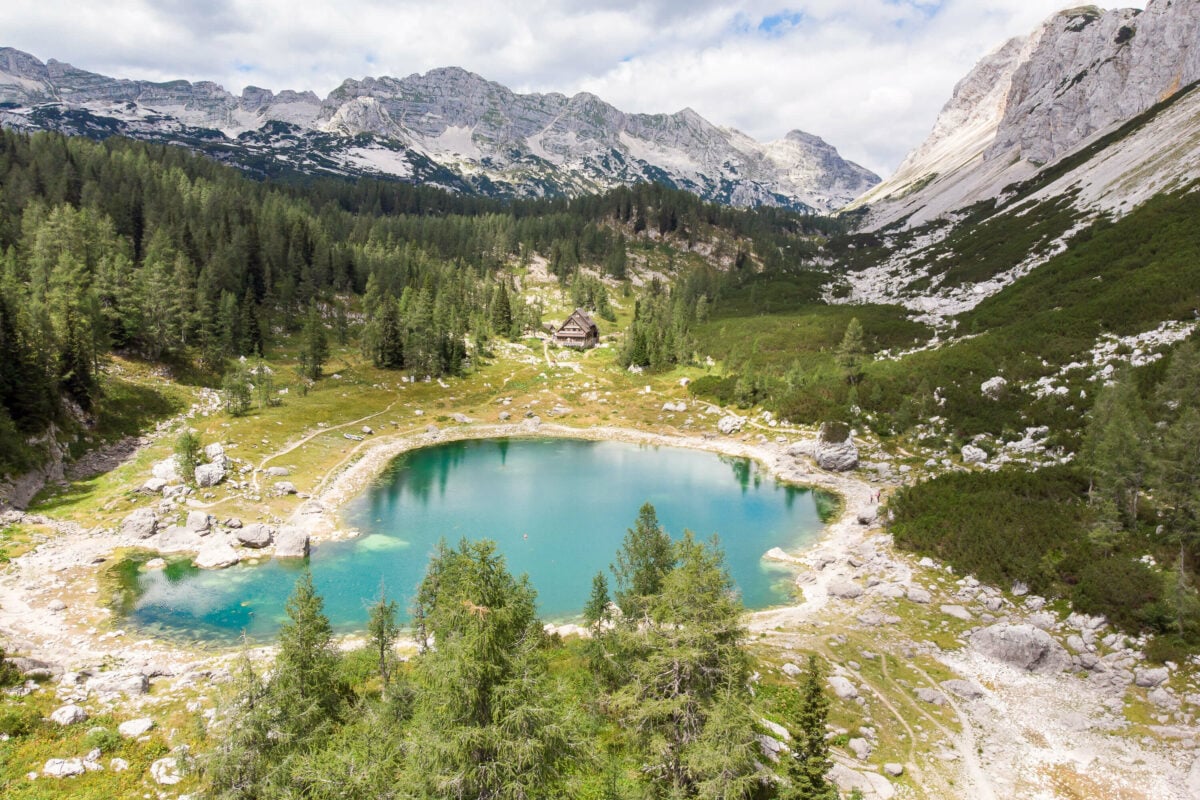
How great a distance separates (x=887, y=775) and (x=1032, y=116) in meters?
219

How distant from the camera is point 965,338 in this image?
253 ft

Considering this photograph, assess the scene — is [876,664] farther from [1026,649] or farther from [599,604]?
[599,604]

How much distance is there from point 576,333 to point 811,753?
356 ft

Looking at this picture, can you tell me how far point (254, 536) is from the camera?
4366 cm

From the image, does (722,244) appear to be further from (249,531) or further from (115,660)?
(115,660)

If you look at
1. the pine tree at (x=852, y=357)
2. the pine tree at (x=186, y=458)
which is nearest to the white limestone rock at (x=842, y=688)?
the pine tree at (x=186, y=458)

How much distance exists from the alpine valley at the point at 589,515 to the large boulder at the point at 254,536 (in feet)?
0.60

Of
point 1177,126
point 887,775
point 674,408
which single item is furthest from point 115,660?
point 1177,126

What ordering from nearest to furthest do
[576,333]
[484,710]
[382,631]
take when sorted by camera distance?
1. [484,710]
2. [382,631]
3. [576,333]

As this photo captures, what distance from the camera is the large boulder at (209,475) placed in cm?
4900

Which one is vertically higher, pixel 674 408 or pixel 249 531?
pixel 674 408

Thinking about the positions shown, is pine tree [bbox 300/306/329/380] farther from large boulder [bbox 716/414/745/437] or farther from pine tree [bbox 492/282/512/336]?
large boulder [bbox 716/414/745/437]

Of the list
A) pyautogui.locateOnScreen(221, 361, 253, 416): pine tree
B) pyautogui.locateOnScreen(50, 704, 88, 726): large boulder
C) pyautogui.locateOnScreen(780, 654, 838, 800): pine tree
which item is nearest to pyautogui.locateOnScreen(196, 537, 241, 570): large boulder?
pyautogui.locateOnScreen(50, 704, 88, 726): large boulder

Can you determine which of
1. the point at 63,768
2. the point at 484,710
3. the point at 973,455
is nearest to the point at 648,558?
the point at 484,710
